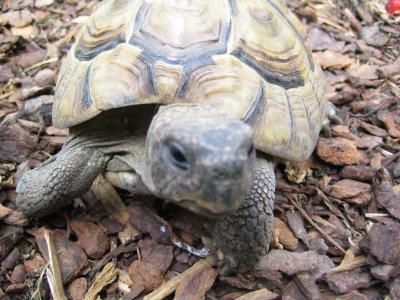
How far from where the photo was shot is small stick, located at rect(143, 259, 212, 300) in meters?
2.37

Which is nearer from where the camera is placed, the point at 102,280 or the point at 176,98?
the point at 176,98

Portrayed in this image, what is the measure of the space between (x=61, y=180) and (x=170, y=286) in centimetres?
77

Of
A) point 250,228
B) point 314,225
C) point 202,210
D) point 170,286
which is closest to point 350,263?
point 314,225

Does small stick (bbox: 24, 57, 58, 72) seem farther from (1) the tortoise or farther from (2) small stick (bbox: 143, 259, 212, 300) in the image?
(2) small stick (bbox: 143, 259, 212, 300)

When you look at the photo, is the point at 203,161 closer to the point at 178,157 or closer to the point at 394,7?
the point at 178,157

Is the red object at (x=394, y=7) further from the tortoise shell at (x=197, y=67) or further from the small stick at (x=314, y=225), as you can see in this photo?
the small stick at (x=314, y=225)

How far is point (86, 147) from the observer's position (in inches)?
100.0

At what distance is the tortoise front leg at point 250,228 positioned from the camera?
225 centimetres

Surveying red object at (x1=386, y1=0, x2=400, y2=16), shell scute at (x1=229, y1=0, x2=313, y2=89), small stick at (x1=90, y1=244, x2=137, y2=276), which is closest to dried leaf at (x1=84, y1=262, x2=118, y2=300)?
small stick at (x1=90, y1=244, x2=137, y2=276)

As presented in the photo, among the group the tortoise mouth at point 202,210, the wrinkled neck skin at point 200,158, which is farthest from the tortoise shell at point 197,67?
the tortoise mouth at point 202,210

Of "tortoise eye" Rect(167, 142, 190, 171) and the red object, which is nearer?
"tortoise eye" Rect(167, 142, 190, 171)

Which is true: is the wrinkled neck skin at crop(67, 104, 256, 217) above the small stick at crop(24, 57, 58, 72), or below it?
above

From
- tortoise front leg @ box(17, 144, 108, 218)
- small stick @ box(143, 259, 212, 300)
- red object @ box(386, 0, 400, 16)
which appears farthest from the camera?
red object @ box(386, 0, 400, 16)

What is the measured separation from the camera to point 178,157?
1.71 metres
